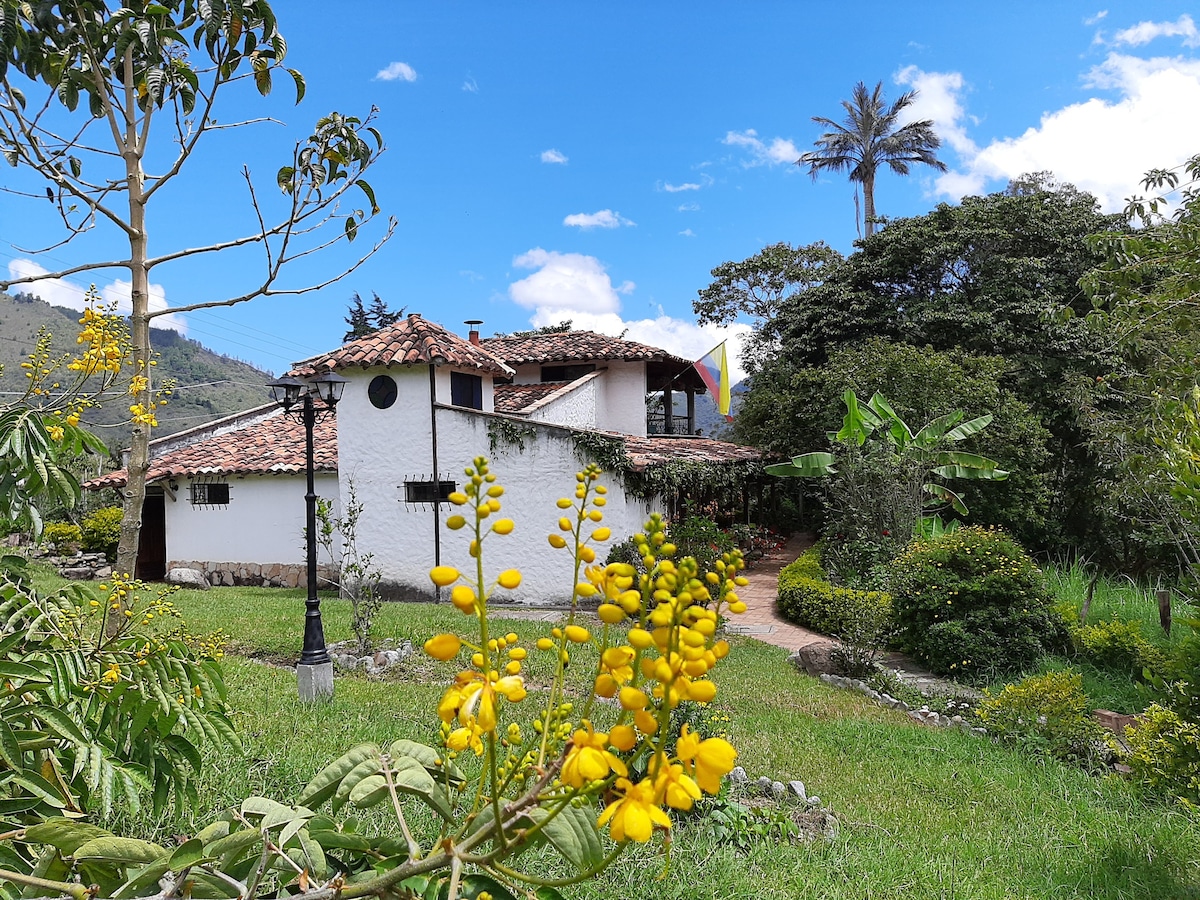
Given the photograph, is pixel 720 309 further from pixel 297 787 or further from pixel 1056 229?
pixel 297 787

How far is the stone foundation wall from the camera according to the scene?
1683 centimetres

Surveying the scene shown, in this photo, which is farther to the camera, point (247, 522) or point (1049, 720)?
point (247, 522)

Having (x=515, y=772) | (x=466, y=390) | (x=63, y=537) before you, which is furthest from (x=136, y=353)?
(x=63, y=537)

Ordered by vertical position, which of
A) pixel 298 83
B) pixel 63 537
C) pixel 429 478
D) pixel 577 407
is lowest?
pixel 63 537

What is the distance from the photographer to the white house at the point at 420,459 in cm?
1384

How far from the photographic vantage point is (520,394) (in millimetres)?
18375

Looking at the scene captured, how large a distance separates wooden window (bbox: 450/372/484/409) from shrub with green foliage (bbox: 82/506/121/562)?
10.2m

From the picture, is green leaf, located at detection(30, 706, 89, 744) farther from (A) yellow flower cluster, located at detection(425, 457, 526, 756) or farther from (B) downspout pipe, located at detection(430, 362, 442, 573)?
(B) downspout pipe, located at detection(430, 362, 442, 573)

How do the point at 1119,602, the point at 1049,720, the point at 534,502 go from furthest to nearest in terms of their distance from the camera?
the point at 534,502 → the point at 1119,602 → the point at 1049,720

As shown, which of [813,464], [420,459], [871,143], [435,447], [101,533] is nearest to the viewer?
[435,447]

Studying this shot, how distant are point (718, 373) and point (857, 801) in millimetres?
16244

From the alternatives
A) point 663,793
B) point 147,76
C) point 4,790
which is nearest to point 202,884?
point 663,793

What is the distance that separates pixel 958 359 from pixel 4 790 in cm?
1876

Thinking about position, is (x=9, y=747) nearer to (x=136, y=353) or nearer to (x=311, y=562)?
(x=136, y=353)
